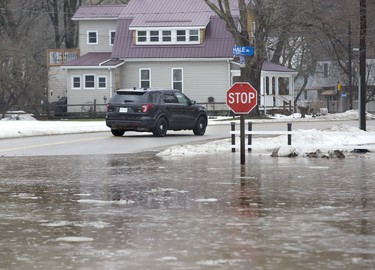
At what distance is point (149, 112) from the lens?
34625 millimetres

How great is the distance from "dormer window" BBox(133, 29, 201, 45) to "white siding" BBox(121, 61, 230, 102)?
5.08ft

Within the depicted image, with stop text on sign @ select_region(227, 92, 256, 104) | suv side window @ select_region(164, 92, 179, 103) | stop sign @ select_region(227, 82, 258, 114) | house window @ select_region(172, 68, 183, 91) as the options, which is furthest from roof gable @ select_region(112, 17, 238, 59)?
stop text on sign @ select_region(227, 92, 256, 104)

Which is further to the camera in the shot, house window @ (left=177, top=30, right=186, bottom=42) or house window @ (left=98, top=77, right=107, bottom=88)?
house window @ (left=98, top=77, right=107, bottom=88)

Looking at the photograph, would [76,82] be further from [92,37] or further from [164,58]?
[164,58]

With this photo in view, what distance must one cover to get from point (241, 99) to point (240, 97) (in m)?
0.06

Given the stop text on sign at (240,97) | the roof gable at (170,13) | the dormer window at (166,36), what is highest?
the roof gable at (170,13)

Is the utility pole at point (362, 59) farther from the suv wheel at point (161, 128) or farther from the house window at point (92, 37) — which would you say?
the house window at point (92, 37)

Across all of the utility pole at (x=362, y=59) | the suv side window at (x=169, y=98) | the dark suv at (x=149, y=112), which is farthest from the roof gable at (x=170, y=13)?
the utility pole at (x=362, y=59)

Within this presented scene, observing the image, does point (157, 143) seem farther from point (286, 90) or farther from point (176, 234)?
point (286, 90)

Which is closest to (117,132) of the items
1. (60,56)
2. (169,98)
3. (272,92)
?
(169,98)

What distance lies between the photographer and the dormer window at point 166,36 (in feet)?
224

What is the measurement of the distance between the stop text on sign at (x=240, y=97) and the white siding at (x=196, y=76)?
1801 inches

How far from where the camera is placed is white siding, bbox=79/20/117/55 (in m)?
73.2

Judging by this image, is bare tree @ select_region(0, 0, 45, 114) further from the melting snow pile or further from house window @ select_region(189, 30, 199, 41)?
the melting snow pile
